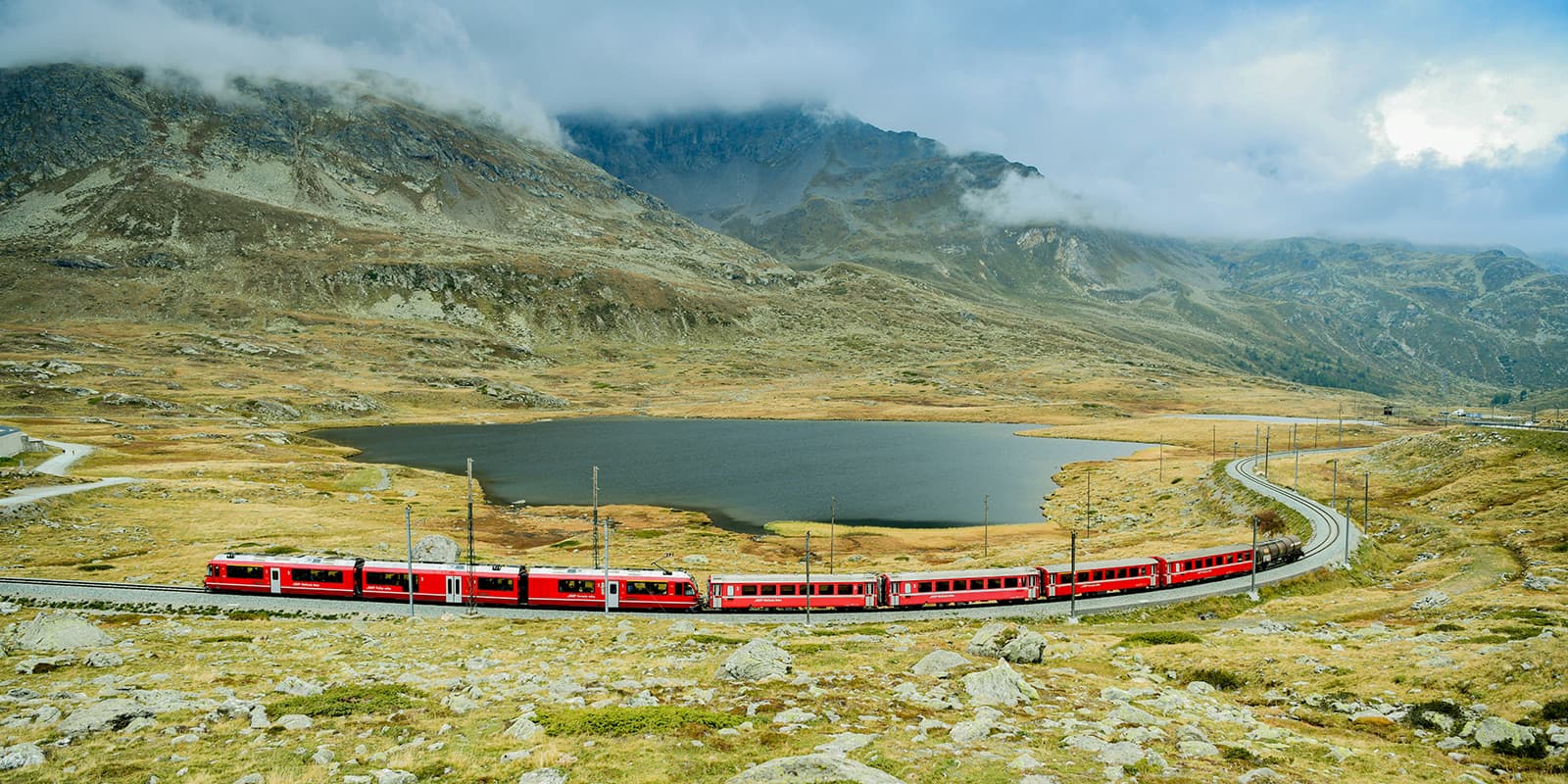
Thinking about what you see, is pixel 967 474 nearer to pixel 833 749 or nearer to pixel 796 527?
pixel 796 527

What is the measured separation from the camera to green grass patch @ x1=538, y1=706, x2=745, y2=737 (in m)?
25.2

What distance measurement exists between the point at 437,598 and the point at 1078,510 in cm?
8259

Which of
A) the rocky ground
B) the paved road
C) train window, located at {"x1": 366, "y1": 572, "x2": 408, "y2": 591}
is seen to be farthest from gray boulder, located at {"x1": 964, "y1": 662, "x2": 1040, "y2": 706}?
the paved road

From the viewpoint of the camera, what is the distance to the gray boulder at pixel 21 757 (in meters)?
20.3

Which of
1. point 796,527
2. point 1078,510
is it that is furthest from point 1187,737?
point 1078,510

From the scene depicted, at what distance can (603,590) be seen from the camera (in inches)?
2110

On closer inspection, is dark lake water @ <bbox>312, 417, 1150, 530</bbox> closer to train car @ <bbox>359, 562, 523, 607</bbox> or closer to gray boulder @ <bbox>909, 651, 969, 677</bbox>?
train car @ <bbox>359, 562, 523, 607</bbox>

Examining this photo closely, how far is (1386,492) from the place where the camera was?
314 ft

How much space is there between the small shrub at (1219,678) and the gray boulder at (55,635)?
168ft

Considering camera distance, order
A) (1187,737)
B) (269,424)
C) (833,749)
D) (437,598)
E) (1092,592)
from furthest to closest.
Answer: (269,424), (1092,592), (437,598), (1187,737), (833,749)

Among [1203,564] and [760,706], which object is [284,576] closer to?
[760,706]

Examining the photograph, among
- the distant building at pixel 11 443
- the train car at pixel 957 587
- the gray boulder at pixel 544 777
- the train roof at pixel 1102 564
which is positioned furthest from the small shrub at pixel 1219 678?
the distant building at pixel 11 443

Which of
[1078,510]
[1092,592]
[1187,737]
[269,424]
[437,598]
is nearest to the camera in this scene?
[1187,737]

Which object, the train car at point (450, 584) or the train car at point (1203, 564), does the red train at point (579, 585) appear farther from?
the train car at point (1203, 564)
